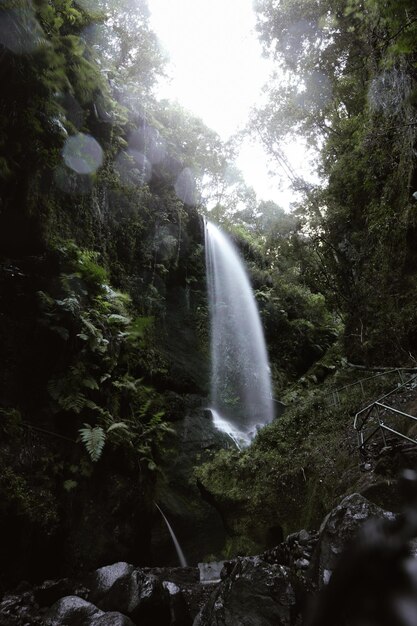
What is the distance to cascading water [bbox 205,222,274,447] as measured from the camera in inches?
538

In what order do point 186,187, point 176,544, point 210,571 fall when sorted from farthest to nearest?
point 186,187, point 176,544, point 210,571

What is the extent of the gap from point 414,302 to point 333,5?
8.49 metres

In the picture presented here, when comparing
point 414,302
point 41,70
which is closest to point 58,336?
point 41,70

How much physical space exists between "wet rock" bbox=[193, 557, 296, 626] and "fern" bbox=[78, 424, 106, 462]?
318 cm

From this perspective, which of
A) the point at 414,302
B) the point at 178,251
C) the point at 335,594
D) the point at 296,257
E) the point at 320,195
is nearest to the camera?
the point at 335,594

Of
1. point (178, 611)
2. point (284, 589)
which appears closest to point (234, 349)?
point (178, 611)

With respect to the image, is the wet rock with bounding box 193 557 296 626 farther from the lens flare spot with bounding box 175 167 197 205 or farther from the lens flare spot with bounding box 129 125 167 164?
the lens flare spot with bounding box 175 167 197 205

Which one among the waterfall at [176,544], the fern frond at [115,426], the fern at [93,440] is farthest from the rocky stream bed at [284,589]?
the fern frond at [115,426]

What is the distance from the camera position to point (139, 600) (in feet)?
15.3

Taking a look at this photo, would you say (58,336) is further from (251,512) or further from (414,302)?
(414,302)

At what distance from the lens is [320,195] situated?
12695mm

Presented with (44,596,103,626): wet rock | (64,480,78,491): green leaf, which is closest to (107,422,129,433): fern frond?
(64,480,78,491): green leaf

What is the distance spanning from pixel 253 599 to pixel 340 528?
112 centimetres

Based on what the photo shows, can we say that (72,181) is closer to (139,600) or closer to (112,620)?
A: (139,600)
